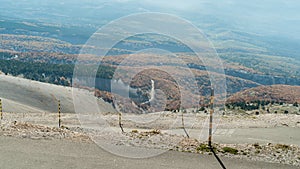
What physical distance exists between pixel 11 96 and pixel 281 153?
103ft

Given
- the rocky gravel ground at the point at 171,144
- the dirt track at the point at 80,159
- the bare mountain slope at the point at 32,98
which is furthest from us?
the bare mountain slope at the point at 32,98

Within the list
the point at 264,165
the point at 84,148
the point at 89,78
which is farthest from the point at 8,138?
the point at 89,78

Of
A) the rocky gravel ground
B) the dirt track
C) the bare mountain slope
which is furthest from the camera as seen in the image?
the bare mountain slope

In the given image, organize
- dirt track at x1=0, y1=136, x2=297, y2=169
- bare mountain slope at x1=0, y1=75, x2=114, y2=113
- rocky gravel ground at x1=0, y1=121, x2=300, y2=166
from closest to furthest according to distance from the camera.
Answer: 1. dirt track at x1=0, y1=136, x2=297, y2=169
2. rocky gravel ground at x1=0, y1=121, x2=300, y2=166
3. bare mountain slope at x1=0, y1=75, x2=114, y2=113

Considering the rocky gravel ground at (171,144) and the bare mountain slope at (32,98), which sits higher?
the rocky gravel ground at (171,144)

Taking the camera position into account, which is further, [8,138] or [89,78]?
[89,78]

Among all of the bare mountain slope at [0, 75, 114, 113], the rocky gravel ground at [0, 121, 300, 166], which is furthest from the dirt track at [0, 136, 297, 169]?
the bare mountain slope at [0, 75, 114, 113]

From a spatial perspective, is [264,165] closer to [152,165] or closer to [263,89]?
[152,165]

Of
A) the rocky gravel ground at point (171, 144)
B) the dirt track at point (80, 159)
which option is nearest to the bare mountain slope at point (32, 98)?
the rocky gravel ground at point (171, 144)

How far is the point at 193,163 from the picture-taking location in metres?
12.0

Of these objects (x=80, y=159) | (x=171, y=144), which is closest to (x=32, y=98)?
(x=171, y=144)

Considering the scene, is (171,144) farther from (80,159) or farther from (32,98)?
(32,98)

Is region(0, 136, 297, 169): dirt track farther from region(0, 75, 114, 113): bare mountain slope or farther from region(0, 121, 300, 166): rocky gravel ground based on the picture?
region(0, 75, 114, 113): bare mountain slope

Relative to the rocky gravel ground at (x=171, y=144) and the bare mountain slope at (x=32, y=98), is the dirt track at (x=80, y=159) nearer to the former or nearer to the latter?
the rocky gravel ground at (x=171, y=144)
